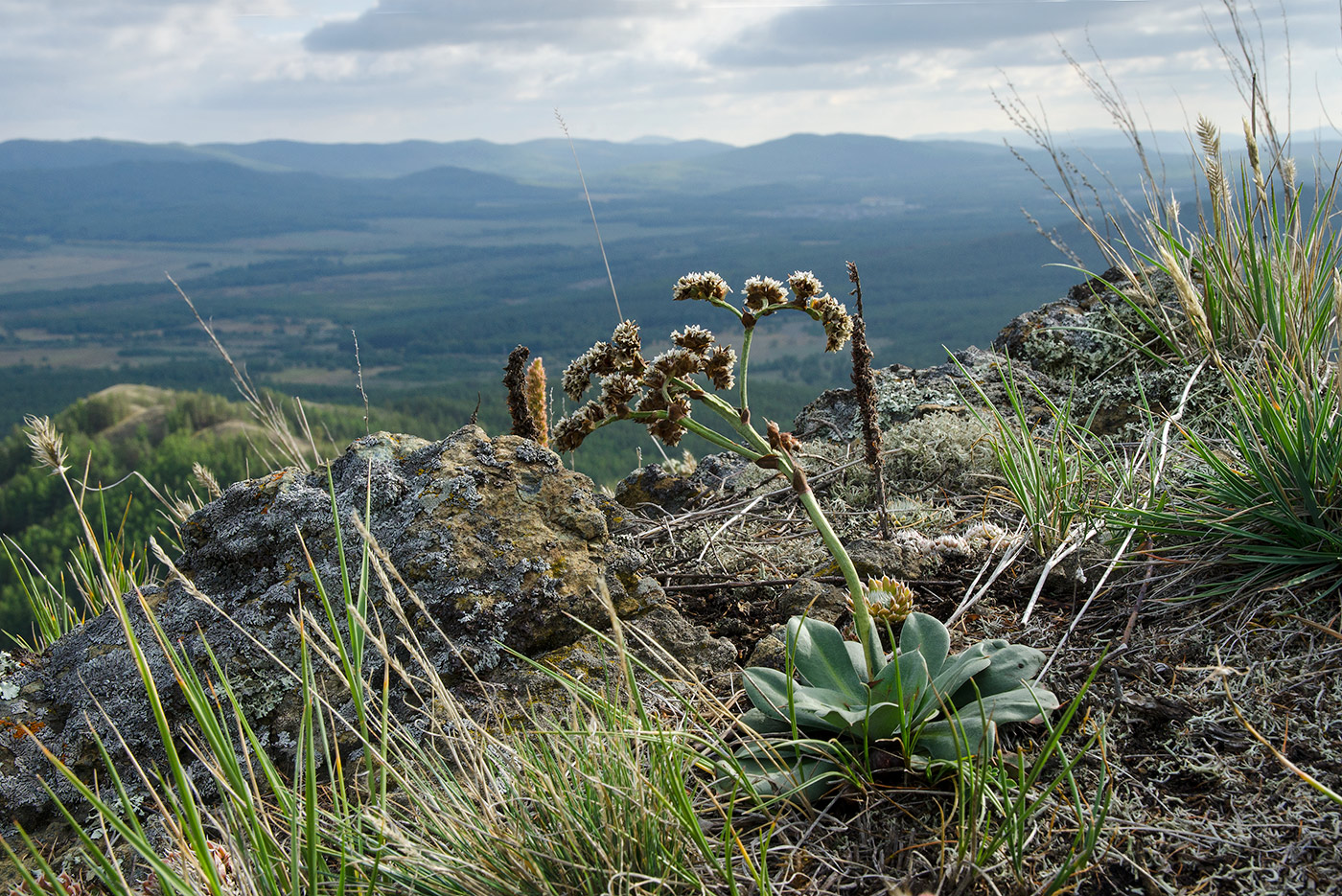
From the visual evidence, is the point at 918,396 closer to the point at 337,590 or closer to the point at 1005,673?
the point at 1005,673

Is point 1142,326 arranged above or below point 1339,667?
above

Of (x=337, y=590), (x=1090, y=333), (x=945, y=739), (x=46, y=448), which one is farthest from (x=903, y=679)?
(x=1090, y=333)

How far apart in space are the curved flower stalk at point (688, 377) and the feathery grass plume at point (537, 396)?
142 centimetres

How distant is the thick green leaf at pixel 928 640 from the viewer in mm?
1973

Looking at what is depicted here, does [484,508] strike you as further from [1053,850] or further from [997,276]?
[997,276]

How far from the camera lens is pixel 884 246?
152 m

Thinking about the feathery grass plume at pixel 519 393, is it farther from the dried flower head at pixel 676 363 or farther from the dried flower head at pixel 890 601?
the dried flower head at pixel 890 601

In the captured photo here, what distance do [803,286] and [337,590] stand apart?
1567mm

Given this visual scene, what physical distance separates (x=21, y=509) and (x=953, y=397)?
68.6 m

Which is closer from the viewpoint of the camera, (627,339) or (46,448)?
(46,448)

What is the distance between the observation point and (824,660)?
2006mm

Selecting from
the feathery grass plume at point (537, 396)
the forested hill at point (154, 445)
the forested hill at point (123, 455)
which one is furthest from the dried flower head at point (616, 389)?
the forested hill at point (123, 455)

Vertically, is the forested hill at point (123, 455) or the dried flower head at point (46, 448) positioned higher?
the dried flower head at point (46, 448)

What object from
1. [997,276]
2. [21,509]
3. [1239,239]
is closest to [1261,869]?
[1239,239]
